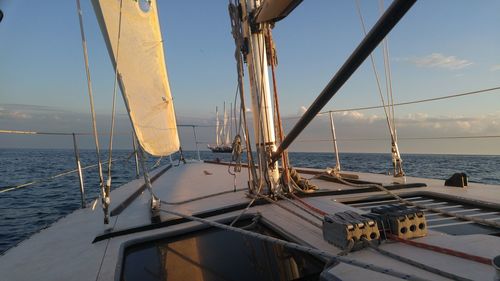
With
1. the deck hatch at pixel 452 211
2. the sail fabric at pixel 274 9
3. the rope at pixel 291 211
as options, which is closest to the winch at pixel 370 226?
the rope at pixel 291 211

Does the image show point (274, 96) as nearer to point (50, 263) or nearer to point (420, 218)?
point (420, 218)

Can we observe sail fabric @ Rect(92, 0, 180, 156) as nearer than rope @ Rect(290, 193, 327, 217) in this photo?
No

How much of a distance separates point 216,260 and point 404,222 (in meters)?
1.37

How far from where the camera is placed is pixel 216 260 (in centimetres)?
221

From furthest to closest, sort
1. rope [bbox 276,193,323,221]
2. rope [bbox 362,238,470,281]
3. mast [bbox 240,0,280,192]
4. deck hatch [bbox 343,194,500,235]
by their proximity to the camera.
Result: 1. mast [bbox 240,0,280,192]
2. rope [bbox 276,193,323,221]
3. deck hatch [bbox 343,194,500,235]
4. rope [bbox 362,238,470,281]

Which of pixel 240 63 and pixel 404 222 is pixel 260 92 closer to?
pixel 240 63

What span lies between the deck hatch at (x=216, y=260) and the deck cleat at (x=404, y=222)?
55cm

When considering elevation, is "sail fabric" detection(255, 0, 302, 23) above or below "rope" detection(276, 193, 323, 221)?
above

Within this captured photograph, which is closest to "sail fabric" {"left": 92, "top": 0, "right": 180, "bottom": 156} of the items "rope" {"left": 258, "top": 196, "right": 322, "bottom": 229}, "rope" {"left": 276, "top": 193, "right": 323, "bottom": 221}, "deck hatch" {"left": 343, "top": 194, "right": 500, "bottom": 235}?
"rope" {"left": 258, "top": 196, "right": 322, "bottom": 229}

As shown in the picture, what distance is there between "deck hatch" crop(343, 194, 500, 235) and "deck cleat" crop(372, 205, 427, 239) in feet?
1.50

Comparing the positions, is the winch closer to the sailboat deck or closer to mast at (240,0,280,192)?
the sailboat deck

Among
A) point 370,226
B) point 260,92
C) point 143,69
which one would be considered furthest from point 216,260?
point 143,69

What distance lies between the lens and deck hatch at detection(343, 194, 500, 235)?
95.0 inches

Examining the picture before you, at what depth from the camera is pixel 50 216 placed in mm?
6395
